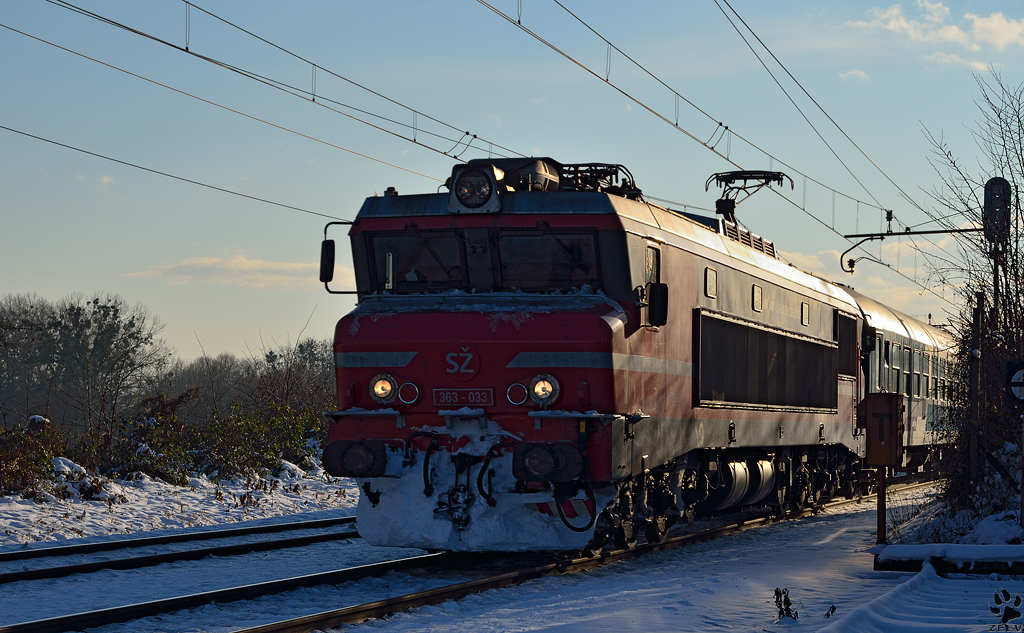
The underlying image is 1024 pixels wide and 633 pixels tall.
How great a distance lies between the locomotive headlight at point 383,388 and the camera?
10.6 metres

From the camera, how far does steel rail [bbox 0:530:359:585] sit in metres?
10.1

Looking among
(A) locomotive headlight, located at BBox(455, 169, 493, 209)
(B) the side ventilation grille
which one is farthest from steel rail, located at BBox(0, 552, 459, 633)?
(B) the side ventilation grille

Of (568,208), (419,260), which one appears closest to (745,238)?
(568,208)

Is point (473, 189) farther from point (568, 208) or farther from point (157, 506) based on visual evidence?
point (157, 506)

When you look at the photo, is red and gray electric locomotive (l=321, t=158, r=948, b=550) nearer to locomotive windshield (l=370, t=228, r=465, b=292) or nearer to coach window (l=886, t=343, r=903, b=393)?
locomotive windshield (l=370, t=228, r=465, b=292)

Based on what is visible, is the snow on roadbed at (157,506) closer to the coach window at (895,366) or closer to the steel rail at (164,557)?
the steel rail at (164,557)

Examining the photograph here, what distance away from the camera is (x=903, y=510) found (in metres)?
18.8

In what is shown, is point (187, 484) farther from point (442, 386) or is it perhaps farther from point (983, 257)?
point (983, 257)

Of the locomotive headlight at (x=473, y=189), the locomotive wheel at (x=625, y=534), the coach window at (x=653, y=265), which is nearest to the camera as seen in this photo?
the locomotive headlight at (x=473, y=189)

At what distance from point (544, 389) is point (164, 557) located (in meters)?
4.41

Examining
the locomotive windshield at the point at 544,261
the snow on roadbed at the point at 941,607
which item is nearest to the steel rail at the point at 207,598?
the locomotive windshield at the point at 544,261

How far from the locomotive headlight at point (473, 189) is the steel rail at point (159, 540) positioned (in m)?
5.47

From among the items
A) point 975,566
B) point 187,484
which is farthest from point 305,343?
point 975,566

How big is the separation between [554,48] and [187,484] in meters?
9.86
